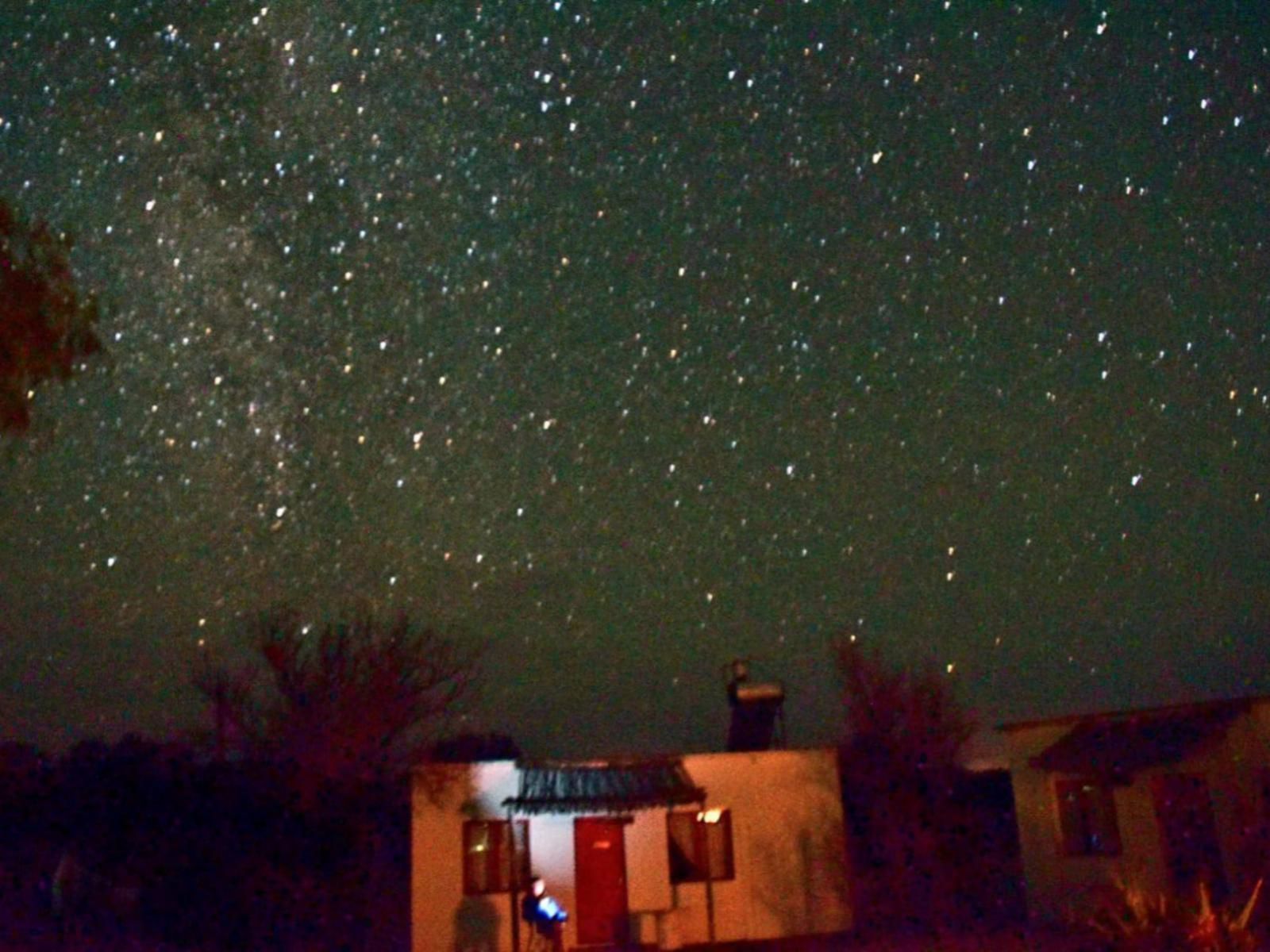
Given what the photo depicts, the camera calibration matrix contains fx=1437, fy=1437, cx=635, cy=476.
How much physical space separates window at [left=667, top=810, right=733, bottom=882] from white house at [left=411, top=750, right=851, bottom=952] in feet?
0.06

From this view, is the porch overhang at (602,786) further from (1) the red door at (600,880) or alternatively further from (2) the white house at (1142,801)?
(2) the white house at (1142,801)

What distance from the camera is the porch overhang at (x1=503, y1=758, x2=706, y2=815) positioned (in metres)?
20.9

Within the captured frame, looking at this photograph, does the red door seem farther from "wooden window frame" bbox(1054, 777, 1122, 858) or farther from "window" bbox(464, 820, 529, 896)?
"wooden window frame" bbox(1054, 777, 1122, 858)

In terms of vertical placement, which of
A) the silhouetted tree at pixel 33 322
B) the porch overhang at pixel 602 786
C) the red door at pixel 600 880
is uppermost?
the silhouetted tree at pixel 33 322

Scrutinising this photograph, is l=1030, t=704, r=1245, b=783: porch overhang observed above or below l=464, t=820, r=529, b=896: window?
above

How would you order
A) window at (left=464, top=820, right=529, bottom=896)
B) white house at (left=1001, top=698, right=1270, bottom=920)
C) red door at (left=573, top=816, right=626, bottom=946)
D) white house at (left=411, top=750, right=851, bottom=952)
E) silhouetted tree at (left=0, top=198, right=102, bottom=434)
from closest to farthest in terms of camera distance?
silhouetted tree at (left=0, top=198, right=102, bottom=434)
white house at (left=1001, top=698, right=1270, bottom=920)
white house at (left=411, top=750, right=851, bottom=952)
window at (left=464, top=820, right=529, bottom=896)
red door at (left=573, top=816, right=626, bottom=946)

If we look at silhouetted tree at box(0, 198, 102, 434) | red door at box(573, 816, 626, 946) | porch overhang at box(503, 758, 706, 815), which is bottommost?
red door at box(573, 816, 626, 946)

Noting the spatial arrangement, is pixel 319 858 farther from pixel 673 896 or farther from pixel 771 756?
pixel 771 756

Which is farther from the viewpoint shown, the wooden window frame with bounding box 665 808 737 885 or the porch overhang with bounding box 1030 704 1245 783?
the wooden window frame with bounding box 665 808 737 885

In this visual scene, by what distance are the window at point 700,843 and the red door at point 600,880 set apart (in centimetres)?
94

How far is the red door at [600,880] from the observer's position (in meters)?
22.0

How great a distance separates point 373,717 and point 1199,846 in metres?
13.1

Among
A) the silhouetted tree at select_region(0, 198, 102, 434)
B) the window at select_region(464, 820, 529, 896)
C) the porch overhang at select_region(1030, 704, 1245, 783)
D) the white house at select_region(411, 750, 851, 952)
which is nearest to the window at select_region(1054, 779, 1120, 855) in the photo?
the porch overhang at select_region(1030, 704, 1245, 783)

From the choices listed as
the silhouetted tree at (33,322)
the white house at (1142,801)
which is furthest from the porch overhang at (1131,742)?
the silhouetted tree at (33,322)
